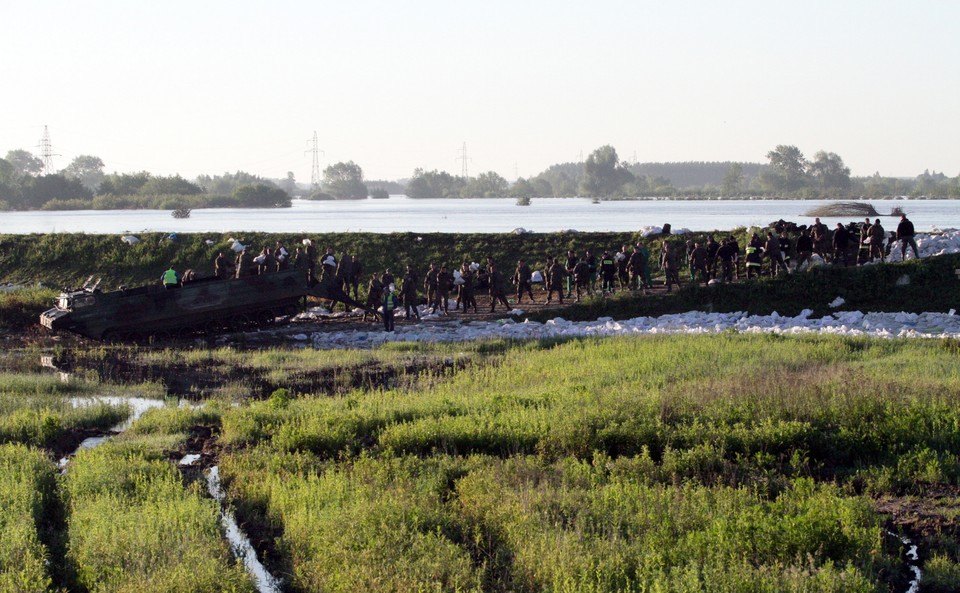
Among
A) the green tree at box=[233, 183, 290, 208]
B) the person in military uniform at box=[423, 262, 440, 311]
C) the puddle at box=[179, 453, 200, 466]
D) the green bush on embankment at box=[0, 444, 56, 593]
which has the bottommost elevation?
the puddle at box=[179, 453, 200, 466]

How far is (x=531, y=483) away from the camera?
38.3 ft

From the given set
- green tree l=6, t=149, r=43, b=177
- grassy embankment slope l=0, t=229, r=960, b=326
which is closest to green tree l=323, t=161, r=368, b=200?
green tree l=6, t=149, r=43, b=177

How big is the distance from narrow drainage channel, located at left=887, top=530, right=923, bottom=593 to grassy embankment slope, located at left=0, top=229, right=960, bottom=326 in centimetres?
1827

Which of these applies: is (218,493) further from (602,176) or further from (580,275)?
(602,176)

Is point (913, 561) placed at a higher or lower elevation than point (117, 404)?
higher

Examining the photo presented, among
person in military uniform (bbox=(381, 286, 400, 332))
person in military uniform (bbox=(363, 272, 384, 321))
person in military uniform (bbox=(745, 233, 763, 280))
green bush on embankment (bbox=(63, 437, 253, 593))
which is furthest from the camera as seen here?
person in military uniform (bbox=(745, 233, 763, 280))

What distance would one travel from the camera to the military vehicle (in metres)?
26.5

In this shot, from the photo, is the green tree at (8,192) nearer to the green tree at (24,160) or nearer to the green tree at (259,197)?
the green tree at (259,197)

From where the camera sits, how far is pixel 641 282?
1297 inches

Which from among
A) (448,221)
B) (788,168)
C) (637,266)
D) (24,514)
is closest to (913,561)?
(24,514)

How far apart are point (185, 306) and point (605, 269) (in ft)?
38.6

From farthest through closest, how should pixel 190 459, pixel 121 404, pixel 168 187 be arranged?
pixel 168 187, pixel 121 404, pixel 190 459

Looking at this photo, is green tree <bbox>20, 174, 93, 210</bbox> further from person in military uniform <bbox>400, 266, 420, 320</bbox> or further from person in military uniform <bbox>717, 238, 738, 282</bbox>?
person in military uniform <bbox>717, 238, 738, 282</bbox>

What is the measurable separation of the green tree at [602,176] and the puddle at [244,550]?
147 metres
